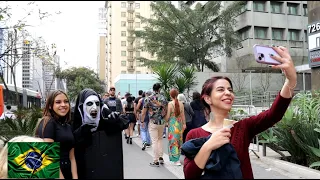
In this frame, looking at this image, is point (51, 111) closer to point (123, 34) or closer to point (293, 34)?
point (293, 34)

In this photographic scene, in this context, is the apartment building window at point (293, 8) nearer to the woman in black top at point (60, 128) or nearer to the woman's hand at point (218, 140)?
the woman in black top at point (60, 128)

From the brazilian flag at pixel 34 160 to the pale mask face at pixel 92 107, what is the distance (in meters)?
1.03

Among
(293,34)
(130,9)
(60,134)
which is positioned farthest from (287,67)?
(130,9)

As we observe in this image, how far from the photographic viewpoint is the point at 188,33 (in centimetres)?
3200

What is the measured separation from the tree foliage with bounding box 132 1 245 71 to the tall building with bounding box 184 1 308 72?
12.8ft

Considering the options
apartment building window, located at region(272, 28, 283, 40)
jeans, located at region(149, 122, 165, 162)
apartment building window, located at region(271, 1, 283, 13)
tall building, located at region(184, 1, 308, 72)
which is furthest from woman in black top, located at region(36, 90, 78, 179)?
apartment building window, located at region(271, 1, 283, 13)

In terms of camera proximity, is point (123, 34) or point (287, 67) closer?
point (287, 67)

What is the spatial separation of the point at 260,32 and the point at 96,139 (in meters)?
39.8

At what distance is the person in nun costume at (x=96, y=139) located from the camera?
74.0 inches

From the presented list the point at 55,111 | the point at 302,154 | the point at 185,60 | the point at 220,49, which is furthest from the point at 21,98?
the point at 55,111

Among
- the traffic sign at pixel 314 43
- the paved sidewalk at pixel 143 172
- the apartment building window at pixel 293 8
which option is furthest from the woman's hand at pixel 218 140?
the apartment building window at pixel 293 8

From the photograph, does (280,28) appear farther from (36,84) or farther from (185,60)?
(36,84)

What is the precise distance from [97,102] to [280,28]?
41.4 metres

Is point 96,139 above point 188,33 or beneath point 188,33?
beneath
